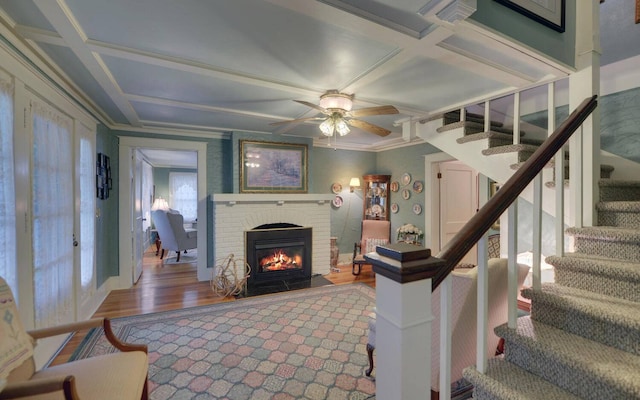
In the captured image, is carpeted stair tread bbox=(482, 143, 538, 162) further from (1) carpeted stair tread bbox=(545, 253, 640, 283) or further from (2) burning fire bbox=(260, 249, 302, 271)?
(2) burning fire bbox=(260, 249, 302, 271)

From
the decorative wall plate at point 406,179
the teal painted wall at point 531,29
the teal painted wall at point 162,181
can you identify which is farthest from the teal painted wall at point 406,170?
the teal painted wall at point 162,181

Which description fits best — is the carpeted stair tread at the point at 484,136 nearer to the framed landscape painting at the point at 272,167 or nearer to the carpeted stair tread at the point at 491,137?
the carpeted stair tread at the point at 491,137

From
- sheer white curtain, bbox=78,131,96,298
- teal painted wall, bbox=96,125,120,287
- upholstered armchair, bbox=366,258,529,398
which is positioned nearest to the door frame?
teal painted wall, bbox=96,125,120,287

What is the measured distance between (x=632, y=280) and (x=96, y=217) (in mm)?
4602

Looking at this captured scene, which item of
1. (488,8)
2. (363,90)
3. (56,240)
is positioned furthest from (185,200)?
(488,8)

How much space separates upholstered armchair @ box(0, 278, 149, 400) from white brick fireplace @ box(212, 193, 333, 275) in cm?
252

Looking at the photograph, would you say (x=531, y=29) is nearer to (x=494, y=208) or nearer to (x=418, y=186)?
(x=494, y=208)

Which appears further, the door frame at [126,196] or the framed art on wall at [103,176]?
the door frame at [126,196]

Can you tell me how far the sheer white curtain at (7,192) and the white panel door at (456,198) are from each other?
Result: 15.6 feet

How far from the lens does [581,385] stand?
1008 mm

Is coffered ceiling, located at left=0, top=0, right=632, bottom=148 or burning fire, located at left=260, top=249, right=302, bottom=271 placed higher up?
coffered ceiling, located at left=0, top=0, right=632, bottom=148

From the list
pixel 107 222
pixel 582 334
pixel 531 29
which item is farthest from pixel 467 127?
pixel 107 222

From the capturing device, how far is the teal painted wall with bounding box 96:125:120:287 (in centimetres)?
341

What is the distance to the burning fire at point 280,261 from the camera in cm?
424
